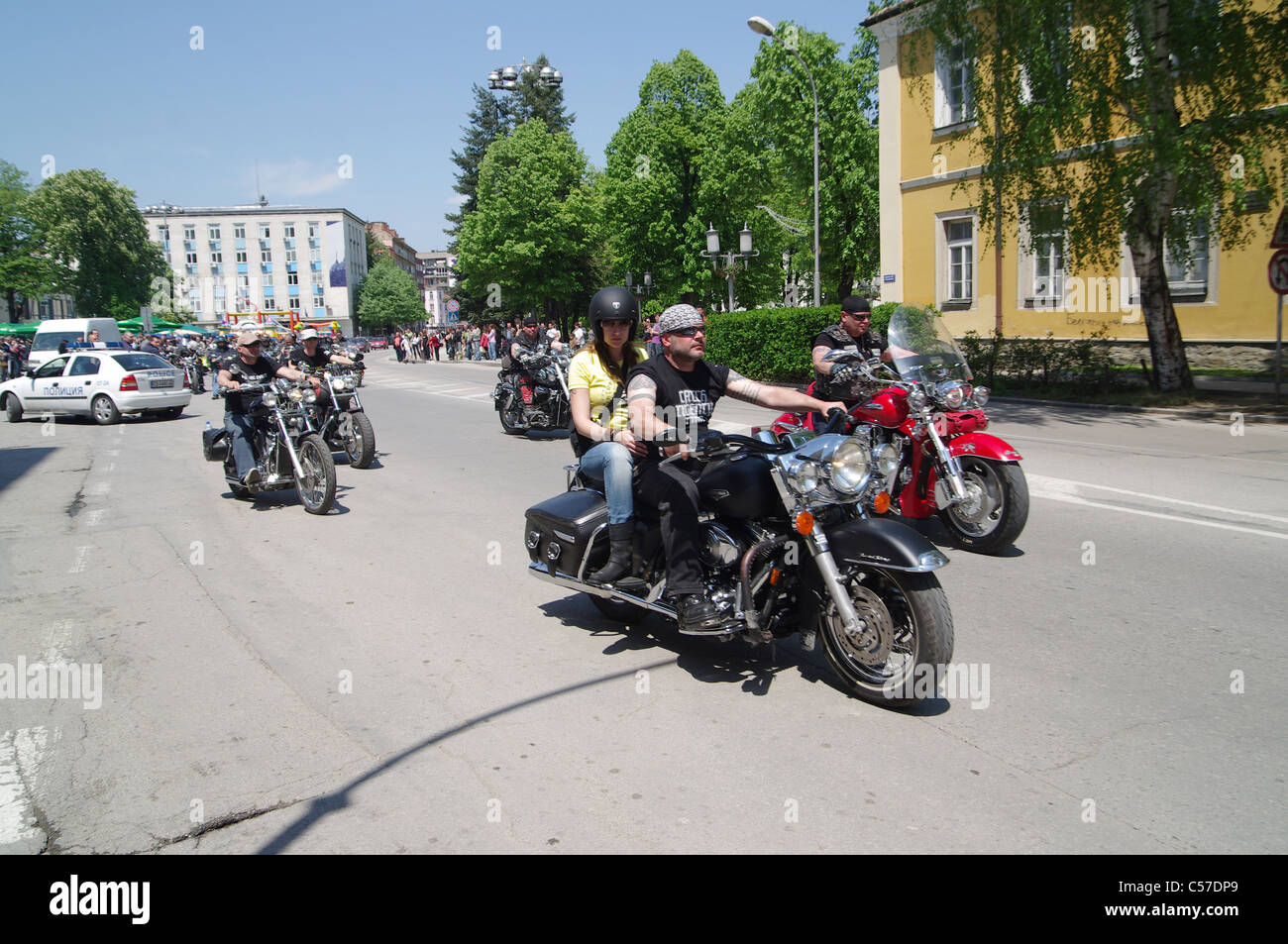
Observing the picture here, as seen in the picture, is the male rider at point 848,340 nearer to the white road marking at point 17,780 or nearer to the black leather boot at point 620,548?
the black leather boot at point 620,548

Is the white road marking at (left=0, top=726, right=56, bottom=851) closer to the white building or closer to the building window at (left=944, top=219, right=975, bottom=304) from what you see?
the building window at (left=944, top=219, right=975, bottom=304)

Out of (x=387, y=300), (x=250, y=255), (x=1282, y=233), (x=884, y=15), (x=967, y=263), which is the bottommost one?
(x=1282, y=233)

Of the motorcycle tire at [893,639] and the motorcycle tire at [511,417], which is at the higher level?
A: the motorcycle tire at [511,417]

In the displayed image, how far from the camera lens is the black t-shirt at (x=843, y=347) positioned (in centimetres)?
675

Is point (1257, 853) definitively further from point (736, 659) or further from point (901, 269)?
point (901, 269)

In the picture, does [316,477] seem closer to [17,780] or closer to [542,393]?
[17,780]

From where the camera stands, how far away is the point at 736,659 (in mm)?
5027

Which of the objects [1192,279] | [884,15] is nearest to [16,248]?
[884,15]

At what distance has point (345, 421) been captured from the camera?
12.6 metres

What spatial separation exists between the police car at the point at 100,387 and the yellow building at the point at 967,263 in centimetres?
1749

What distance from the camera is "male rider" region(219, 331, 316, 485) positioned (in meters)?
9.88

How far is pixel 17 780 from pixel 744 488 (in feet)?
10.9

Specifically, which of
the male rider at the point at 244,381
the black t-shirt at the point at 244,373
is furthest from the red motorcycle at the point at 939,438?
the black t-shirt at the point at 244,373
